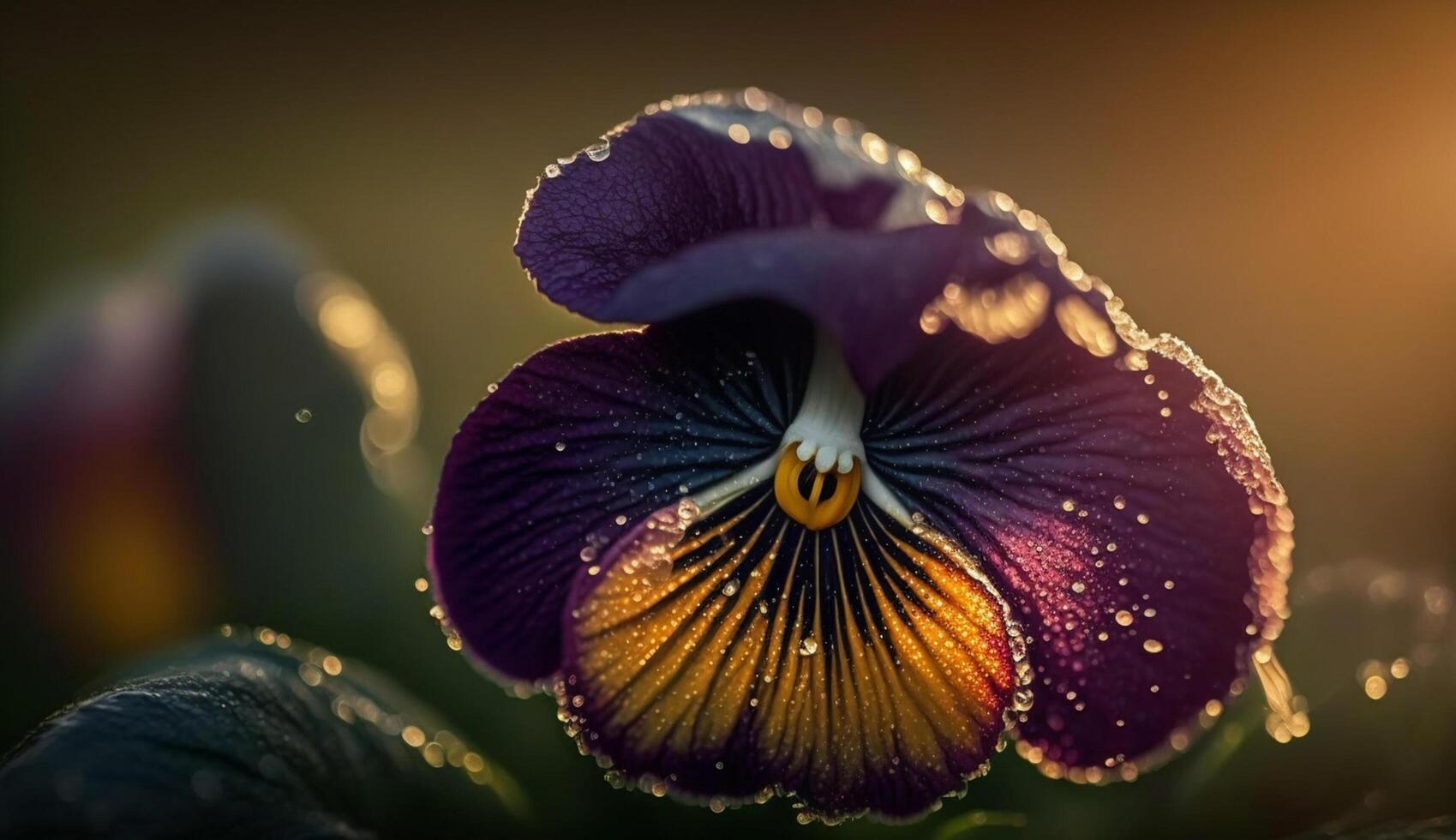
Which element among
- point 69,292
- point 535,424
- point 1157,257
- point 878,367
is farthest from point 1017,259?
point 1157,257

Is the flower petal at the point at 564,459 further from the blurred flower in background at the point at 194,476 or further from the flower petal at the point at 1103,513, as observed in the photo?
the blurred flower in background at the point at 194,476

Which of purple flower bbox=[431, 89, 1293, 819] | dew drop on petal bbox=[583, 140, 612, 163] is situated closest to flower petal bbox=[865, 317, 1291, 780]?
purple flower bbox=[431, 89, 1293, 819]

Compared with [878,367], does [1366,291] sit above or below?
below

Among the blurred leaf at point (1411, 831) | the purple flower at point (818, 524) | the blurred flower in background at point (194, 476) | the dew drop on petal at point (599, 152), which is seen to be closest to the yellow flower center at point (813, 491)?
the purple flower at point (818, 524)

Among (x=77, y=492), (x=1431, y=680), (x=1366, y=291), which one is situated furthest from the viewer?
(x=1366, y=291)

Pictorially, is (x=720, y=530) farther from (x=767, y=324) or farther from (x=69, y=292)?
(x=69, y=292)

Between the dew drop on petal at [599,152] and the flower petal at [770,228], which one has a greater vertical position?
the dew drop on petal at [599,152]

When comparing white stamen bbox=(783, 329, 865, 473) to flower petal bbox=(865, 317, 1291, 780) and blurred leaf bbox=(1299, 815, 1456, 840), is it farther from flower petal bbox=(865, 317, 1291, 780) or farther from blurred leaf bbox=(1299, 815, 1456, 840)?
blurred leaf bbox=(1299, 815, 1456, 840)

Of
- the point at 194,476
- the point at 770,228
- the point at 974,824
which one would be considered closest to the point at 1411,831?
the point at 974,824
